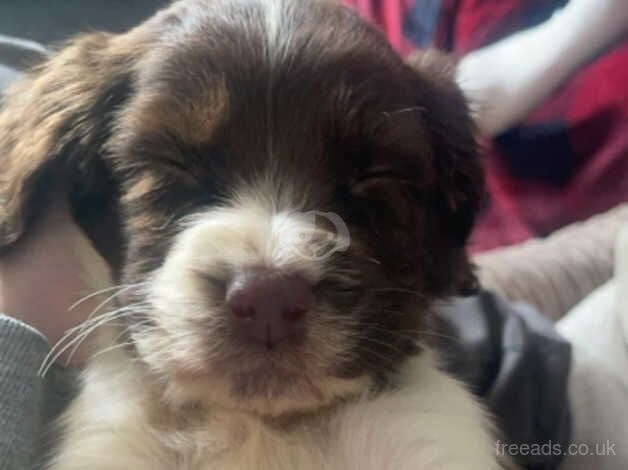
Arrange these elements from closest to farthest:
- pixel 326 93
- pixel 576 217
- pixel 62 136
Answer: pixel 326 93
pixel 62 136
pixel 576 217

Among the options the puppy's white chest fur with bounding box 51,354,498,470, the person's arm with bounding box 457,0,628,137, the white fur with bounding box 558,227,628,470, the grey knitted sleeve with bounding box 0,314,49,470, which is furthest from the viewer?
the person's arm with bounding box 457,0,628,137

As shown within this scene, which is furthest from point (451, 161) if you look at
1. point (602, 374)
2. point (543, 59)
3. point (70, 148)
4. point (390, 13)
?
point (390, 13)

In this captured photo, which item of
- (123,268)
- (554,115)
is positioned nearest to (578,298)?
(554,115)

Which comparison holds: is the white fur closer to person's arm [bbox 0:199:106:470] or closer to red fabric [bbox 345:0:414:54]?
person's arm [bbox 0:199:106:470]

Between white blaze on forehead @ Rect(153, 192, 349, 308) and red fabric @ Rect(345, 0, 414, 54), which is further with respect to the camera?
red fabric @ Rect(345, 0, 414, 54)

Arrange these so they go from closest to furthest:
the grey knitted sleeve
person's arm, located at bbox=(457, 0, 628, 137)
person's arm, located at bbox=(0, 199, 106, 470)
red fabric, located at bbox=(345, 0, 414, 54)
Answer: the grey knitted sleeve < person's arm, located at bbox=(0, 199, 106, 470) < person's arm, located at bbox=(457, 0, 628, 137) < red fabric, located at bbox=(345, 0, 414, 54)

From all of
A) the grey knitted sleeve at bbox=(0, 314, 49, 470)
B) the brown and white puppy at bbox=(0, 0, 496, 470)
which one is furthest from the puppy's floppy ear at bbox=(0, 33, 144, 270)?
the grey knitted sleeve at bbox=(0, 314, 49, 470)

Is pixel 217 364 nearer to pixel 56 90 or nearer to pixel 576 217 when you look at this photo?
pixel 56 90

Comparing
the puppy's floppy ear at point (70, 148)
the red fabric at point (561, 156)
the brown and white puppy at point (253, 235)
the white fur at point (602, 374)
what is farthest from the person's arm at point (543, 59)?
the puppy's floppy ear at point (70, 148)
